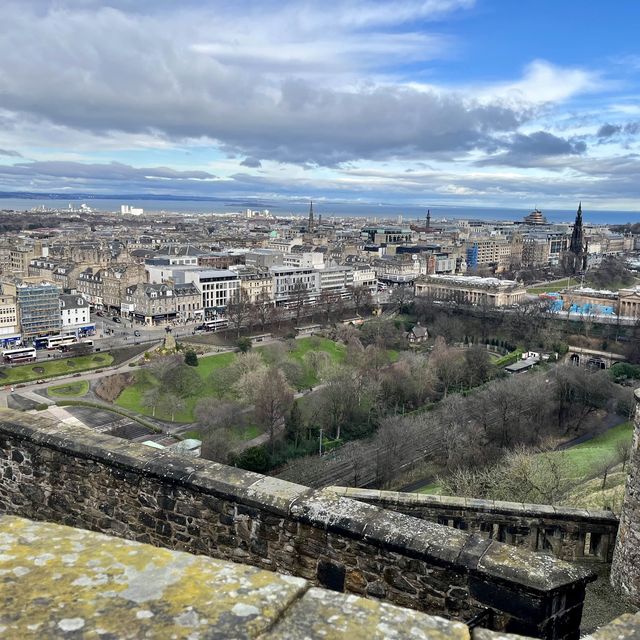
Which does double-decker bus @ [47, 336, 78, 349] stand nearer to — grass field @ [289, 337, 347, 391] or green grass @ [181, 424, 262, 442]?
grass field @ [289, 337, 347, 391]

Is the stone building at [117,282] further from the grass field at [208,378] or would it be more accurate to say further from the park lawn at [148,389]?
the park lawn at [148,389]

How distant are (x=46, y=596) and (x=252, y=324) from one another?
5631 centimetres

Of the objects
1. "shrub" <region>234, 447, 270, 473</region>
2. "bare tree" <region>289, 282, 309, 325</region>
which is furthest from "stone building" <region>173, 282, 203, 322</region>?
"shrub" <region>234, 447, 270, 473</region>

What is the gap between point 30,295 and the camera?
52.1m

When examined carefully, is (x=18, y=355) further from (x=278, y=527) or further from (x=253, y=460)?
(x=278, y=527)

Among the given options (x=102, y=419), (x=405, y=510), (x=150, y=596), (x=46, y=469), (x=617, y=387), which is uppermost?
(x=150, y=596)

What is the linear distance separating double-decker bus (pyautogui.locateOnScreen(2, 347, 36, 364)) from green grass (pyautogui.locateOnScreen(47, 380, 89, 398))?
6.88m

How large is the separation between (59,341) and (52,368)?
763cm

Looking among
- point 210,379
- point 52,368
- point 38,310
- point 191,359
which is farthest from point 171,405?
point 38,310

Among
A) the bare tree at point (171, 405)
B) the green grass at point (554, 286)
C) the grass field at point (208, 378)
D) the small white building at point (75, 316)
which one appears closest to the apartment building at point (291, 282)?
the grass field at point (208, 378)

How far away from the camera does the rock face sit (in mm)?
5957

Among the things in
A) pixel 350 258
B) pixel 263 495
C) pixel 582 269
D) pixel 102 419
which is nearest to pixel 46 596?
pixel 263 495

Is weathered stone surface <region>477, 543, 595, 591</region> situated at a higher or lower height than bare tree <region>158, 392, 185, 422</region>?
higher

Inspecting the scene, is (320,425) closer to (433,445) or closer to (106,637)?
(433,445)
